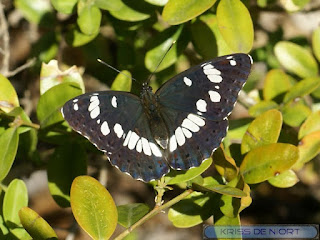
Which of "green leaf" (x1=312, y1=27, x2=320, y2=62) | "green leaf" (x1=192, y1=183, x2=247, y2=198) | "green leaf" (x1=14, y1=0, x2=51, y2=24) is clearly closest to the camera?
"green leaf" (x1=192, y1=183, x2=247, y2=198)

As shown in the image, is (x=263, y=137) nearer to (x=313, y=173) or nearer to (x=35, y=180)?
(x=313, y=173)

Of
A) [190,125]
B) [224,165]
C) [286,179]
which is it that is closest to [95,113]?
[190,125]

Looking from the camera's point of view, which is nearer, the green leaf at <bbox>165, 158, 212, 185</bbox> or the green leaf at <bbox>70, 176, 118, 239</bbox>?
the green leaf at <bbox>70, 176, 118, 239</bbox>

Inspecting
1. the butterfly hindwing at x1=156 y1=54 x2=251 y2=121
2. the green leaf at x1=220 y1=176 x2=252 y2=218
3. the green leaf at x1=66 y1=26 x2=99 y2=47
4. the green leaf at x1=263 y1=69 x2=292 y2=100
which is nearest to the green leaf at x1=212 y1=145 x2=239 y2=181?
the green leaf at x1=220 y1=176 x2=252 y2=218

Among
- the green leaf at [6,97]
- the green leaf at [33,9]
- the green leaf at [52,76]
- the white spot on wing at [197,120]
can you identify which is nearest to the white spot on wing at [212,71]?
the white spot on wing at [197,120]

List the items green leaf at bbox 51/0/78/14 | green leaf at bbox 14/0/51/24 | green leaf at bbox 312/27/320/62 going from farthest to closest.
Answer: green leaf at bbox 14/0/51/24 < green leaf at bbox 312/27/320/62 < green leaf at bbox 51/0/78/14

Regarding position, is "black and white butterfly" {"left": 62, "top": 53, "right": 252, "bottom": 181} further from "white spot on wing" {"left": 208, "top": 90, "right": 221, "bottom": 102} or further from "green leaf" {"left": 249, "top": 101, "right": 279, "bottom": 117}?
"green leaf" {"left": 249, "top": 101, "right": 279, "bottom": 117}

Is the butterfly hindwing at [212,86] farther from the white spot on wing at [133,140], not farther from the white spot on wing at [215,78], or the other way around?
the white spot on wing at [133,140]

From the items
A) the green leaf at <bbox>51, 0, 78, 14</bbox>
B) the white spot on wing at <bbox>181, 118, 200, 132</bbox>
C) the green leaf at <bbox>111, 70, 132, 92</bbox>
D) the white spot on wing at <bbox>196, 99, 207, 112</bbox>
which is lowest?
the white spot on wing at <bbox>181, 118, 200, 132</bbox>

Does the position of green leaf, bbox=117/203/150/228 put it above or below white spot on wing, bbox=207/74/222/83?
below
